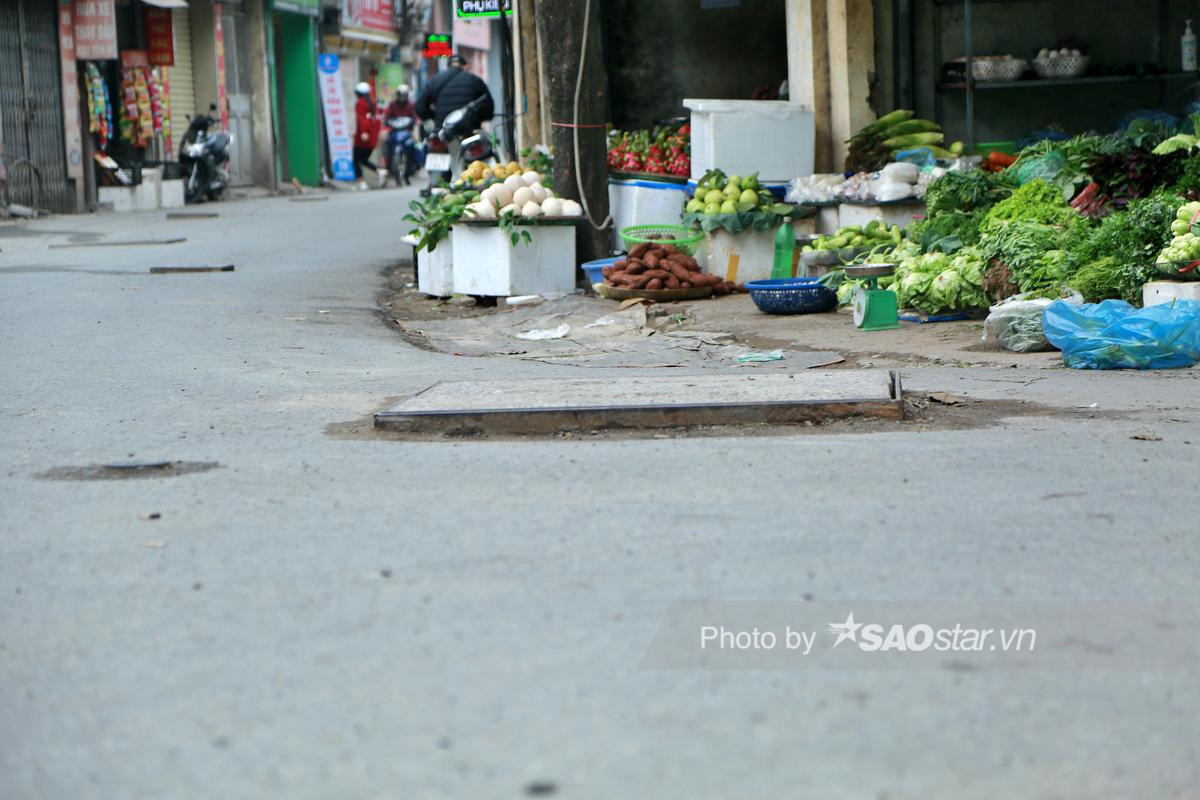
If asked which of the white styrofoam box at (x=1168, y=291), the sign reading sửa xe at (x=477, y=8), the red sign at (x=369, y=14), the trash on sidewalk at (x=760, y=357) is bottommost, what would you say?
the trash on sidewalk at (x=760, y=357)

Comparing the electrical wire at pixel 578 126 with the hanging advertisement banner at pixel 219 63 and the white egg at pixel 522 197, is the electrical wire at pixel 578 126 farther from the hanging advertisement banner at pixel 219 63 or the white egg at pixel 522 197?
the hanging advertisement banner at pixel 219 63

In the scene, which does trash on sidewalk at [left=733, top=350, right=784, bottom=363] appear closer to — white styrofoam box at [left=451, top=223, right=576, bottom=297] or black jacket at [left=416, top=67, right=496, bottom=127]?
white styrofoam box at [left=451, top=223, right=576, bottom=297]

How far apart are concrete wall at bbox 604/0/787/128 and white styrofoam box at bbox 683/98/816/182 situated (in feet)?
12.7

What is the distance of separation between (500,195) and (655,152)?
2612 mm

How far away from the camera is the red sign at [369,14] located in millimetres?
37375

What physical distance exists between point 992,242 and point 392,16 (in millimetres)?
33662

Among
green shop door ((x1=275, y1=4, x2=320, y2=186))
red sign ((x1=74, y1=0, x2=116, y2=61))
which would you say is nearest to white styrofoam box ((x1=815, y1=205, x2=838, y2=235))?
red sign ((x1=74, y1=0, x2=116, y2=61))

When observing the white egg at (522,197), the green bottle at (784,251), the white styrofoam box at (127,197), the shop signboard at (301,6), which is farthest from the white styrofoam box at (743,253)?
the shop signboard at (301,6)

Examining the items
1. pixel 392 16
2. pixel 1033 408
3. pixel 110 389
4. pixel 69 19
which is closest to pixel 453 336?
pixel 110 389

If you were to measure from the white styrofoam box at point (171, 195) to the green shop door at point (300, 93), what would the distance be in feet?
26.0

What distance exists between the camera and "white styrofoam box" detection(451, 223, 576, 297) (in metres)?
12.3

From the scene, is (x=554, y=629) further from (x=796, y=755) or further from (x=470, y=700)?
(x=796, y=755)

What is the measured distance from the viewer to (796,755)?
9.41 ft

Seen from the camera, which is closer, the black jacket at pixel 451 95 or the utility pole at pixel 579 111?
the utility pole at pixel 579 111
